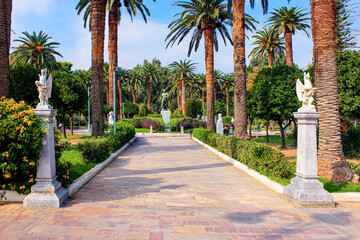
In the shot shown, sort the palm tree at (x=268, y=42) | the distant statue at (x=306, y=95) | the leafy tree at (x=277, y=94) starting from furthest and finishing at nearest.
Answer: the palm tree at (x=268, y=42) → the leafy tree at (x=277, y=94) → the distant statue at (x=306, y=95)

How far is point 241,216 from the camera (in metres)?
5.27

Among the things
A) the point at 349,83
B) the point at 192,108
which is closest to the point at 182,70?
the point at 192,108

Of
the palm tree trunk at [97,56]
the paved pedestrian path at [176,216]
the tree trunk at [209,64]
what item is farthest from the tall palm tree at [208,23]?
the paved pedestrian path at [176,216]

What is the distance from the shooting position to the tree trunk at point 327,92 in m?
7.84

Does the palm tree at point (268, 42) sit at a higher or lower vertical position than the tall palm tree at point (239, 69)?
higher

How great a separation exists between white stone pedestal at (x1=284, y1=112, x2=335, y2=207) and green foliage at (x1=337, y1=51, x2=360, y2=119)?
415 inches

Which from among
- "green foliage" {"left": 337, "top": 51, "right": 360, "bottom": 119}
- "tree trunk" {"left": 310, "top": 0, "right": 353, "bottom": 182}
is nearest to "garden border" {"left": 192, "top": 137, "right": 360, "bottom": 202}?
"tree trunk" {"left": 310, "top": 0, "right": 353, "bottom": 182}

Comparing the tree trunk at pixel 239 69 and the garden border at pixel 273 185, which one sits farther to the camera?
the tree trunk at pixel 239 69

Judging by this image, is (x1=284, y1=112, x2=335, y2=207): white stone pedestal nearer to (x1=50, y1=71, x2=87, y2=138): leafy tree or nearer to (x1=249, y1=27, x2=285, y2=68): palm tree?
(x1=50, y1=71, x2=87, y2=138): leafy tree

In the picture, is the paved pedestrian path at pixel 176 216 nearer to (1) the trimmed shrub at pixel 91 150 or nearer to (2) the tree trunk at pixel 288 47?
(1) the trimmed shrub at pixel 91 150

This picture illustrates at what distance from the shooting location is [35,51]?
36.3 metres

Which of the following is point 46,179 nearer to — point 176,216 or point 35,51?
point 176,216

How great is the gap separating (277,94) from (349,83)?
4.84 meters

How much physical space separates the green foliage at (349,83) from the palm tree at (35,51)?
34914mm
